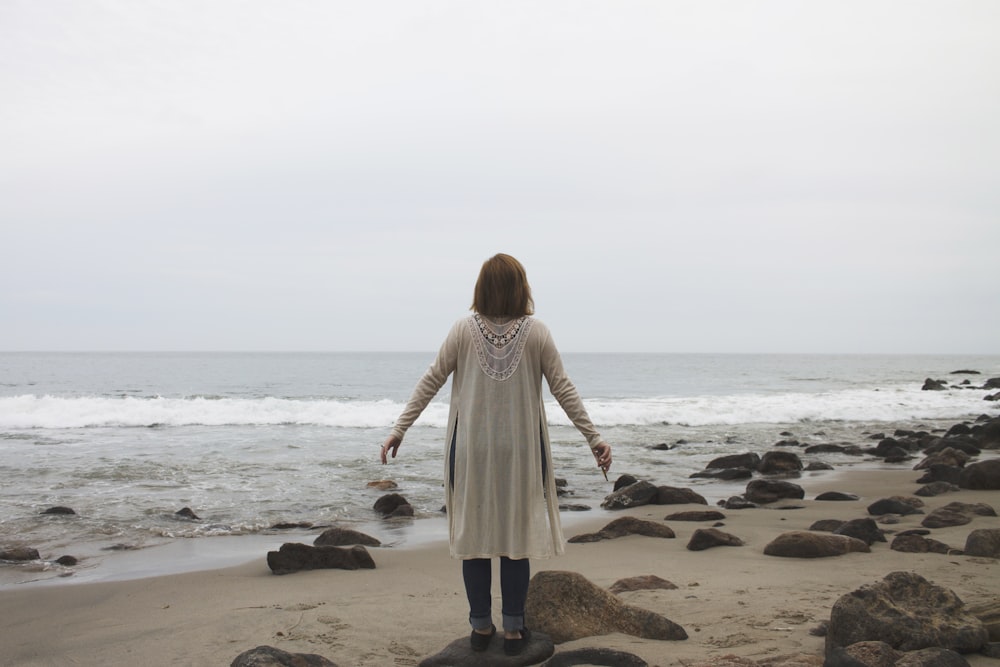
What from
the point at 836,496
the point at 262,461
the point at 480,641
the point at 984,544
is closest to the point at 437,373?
the point at 480,641

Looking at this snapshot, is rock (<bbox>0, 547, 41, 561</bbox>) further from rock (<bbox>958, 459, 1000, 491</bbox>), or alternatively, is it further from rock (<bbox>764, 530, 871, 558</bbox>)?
rock (<bbox>958, 459, 1000, 491</bbox>)

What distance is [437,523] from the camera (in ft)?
30.2

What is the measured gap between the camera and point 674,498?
1030cm

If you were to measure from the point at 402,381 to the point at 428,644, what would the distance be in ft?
156

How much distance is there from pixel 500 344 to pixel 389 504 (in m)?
6.32

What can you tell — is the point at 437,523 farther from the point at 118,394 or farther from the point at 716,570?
the point at 118,394

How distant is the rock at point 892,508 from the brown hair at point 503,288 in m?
6.71

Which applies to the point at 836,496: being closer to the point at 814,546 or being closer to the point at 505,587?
the point at 814,546

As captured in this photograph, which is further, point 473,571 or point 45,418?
point 45,418

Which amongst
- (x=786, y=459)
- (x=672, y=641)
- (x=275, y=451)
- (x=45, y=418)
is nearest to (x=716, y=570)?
(x=672, y=641)

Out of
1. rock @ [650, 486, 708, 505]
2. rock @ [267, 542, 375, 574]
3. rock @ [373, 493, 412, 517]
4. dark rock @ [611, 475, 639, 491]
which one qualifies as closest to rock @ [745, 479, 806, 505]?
rock @ [650, 486, 708, 505]

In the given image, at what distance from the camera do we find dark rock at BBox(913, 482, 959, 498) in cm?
1041

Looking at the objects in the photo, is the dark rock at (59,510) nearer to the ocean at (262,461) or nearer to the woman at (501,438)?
the ocean at (262,461)

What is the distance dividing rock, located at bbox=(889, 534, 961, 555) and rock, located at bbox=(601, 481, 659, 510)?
408cm
